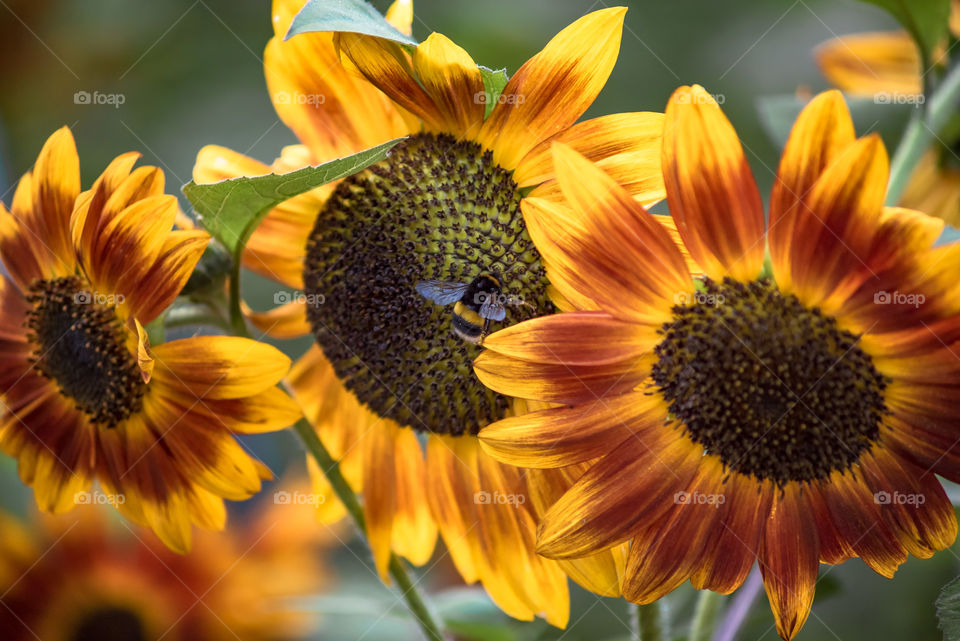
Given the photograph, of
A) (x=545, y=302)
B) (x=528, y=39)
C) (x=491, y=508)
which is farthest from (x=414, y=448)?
(x=528, y=39)

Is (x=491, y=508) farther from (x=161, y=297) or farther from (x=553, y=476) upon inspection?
(x=161, y=297)

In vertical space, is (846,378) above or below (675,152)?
below

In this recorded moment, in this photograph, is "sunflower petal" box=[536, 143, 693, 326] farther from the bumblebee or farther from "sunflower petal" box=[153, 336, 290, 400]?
"sunflower petal" box=[153, 336, 290, 400]

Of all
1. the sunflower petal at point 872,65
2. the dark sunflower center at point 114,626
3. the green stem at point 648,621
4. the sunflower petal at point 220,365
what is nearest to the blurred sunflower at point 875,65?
the sunflower petal at point 872,65

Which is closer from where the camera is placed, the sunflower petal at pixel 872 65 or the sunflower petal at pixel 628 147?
the sunflower petal at pixel 628 147

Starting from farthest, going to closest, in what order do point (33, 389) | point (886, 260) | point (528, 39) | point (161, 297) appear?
point (528, 39)
point (33, 389)
point (161, 297)
point (886, 260)

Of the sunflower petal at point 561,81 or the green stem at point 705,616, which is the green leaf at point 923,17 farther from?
the green stem at point 705,616
